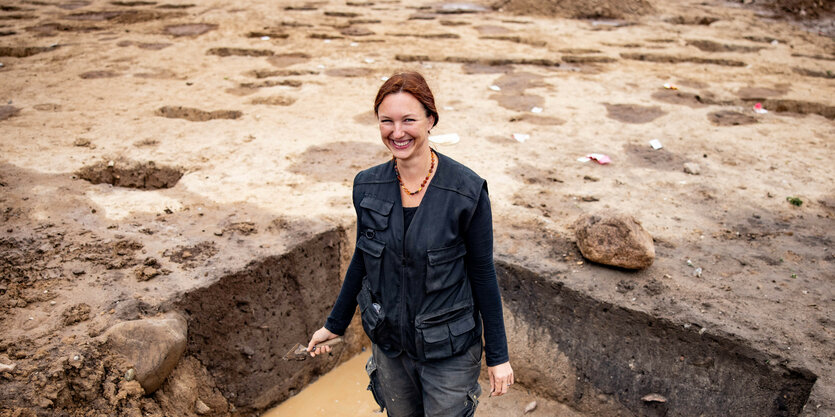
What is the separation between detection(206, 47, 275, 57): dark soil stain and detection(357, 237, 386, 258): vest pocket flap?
611 cm

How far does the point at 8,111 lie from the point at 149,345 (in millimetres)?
3809

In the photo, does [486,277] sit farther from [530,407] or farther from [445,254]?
[530,407]

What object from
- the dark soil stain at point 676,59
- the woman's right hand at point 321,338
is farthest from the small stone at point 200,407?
the dark soil stain at point 676,59

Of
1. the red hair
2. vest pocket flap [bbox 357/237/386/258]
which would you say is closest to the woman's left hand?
vest pocket flap [bbox 357/237/386/258]

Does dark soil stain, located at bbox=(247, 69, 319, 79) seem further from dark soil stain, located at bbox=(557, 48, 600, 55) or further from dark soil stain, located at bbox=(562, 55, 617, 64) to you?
dark soil stain, located at bbox=(557, 48, 600, 55)

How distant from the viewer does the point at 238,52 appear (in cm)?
745

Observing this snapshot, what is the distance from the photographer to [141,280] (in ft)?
9.61

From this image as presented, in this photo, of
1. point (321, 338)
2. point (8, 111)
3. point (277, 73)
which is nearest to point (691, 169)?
point (321, 338)

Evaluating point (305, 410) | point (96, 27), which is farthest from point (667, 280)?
point (96, 27)

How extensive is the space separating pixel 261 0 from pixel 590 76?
259 inches

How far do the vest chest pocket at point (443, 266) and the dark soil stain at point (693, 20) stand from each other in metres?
10.1

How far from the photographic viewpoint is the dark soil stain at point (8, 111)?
502 centimetres

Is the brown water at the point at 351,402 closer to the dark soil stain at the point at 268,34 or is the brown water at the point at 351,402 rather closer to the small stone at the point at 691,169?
the small stone at the point at 691,169

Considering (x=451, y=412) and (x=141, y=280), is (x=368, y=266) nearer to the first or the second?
(x=451, y=412)
